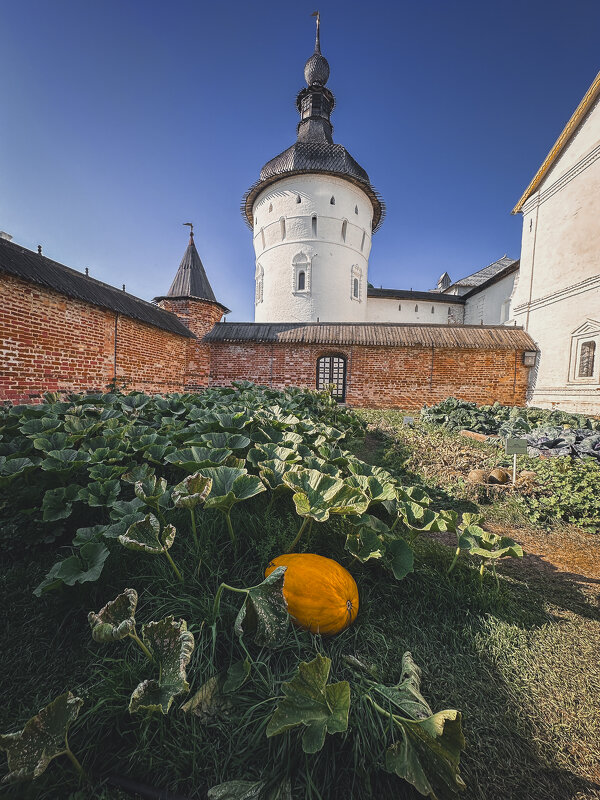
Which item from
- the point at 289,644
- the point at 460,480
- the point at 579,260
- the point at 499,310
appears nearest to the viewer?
the point at 289,644

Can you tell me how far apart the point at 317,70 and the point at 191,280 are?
16861 mm

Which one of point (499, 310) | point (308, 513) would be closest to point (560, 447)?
point (308, 513)

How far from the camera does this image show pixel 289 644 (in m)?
1.31

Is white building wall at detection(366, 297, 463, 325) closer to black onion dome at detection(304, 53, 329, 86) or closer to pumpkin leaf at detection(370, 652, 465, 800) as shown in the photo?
black onion dome at detection(304, 53, 329, 86)

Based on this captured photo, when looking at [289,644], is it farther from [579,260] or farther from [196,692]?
[579,260]

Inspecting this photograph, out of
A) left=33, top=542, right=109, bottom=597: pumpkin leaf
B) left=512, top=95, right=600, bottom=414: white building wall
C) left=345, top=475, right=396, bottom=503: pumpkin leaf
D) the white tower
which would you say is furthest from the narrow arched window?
left=33, top=542, right=109, bottom=597: pumpkin leaf

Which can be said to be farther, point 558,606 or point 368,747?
point 558,606

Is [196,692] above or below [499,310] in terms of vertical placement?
below

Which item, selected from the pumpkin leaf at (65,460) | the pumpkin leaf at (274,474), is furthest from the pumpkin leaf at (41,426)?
the pumpkin leaf at (274,474)

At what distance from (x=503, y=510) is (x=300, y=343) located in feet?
32.9

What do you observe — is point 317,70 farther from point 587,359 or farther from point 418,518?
point 418,518

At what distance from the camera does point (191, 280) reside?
47.5 feet

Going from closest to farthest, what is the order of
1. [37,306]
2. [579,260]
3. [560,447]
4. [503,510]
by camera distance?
[503,510]
[560,447]
[37,306]
[579,260]

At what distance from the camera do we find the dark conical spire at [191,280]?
14203mm
